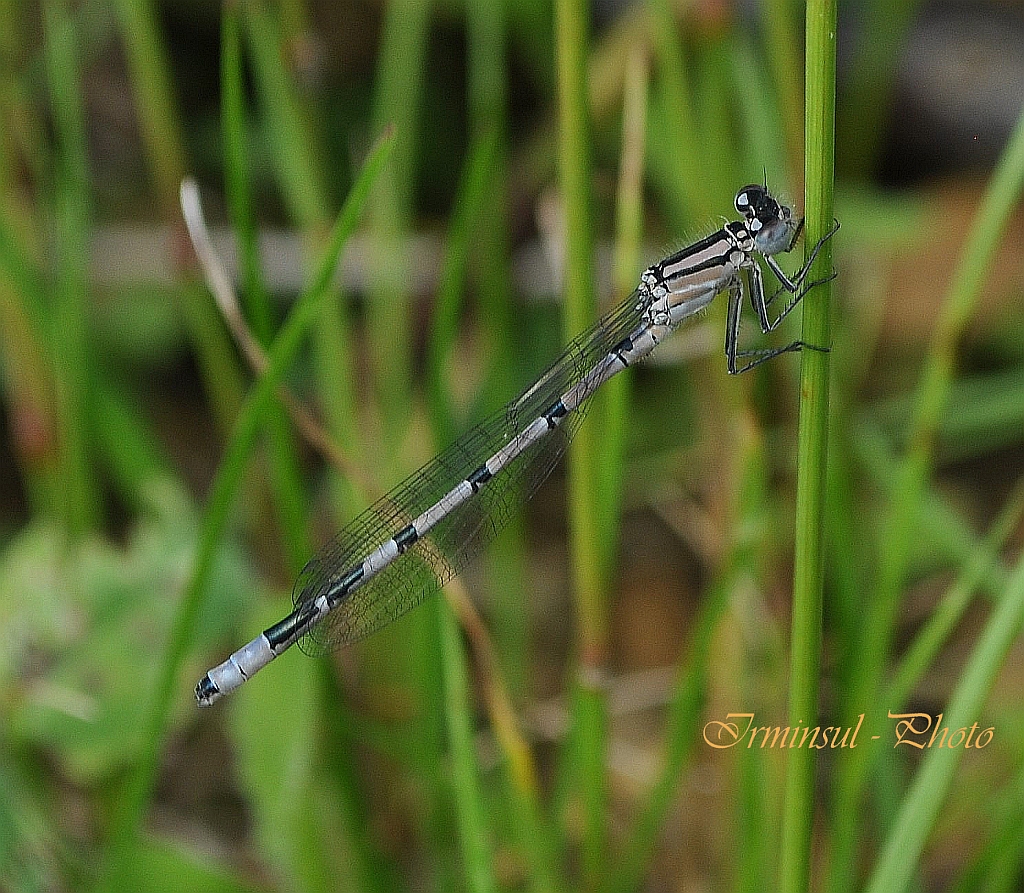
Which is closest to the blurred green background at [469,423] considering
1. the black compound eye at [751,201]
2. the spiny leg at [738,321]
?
the spiny leg at [738,321]

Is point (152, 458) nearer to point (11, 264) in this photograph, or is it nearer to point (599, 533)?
point (11, 264)

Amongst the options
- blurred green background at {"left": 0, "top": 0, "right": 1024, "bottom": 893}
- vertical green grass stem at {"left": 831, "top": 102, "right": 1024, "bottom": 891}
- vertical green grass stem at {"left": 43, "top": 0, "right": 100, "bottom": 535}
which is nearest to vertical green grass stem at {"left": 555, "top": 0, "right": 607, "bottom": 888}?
blurred green background at {"left": 0, "top": 0, "right": 1024, "bottom": 893}

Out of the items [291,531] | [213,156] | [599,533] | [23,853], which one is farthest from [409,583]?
[213,156]

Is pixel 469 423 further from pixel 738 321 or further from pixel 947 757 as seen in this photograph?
pixel 947 757

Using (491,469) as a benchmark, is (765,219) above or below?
below

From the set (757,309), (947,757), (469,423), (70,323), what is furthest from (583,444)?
(469,423)
